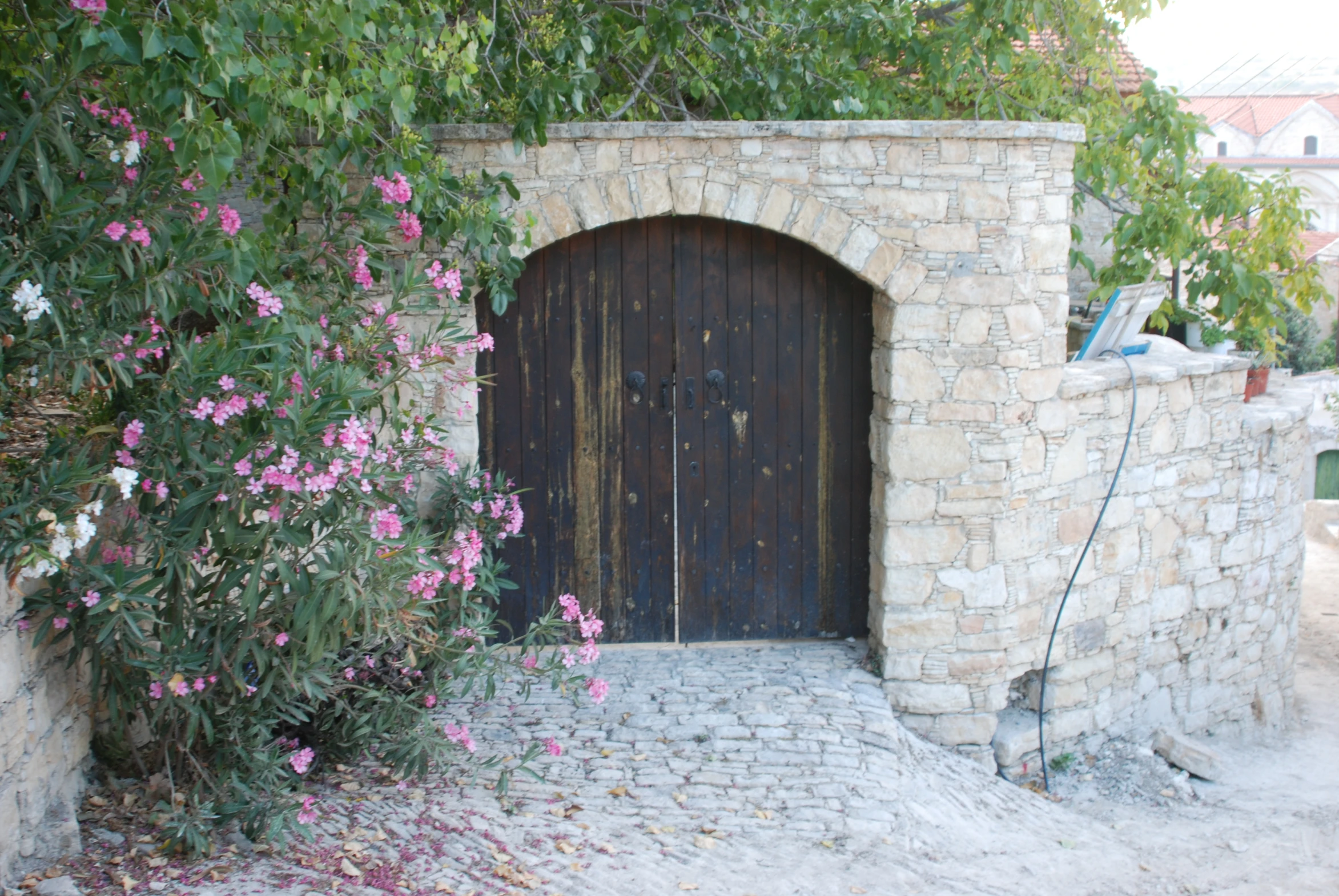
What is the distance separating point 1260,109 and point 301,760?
46196 mm

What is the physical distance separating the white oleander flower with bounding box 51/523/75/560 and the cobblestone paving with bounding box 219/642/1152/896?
1.05 meters

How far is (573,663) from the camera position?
3.81 meters

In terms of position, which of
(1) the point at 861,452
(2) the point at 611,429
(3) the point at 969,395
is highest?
(3) the point at 969,395

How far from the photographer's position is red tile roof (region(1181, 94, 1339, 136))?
129 ft

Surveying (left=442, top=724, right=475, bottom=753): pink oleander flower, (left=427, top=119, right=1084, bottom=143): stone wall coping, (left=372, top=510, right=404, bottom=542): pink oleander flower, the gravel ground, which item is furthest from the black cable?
(left=372, top=510, right=404, bottom=542): pink oleander flower

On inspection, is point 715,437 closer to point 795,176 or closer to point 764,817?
point 795,176

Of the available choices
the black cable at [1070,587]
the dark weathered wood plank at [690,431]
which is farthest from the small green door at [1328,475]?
the dark weathered wood plank at [690,431]

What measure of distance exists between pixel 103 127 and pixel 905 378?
10.2ft

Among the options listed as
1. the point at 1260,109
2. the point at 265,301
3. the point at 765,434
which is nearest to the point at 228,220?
the point at 265,301

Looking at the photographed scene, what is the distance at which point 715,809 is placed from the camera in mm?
3953

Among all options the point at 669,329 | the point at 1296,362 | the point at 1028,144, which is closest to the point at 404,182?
the point at 669,329

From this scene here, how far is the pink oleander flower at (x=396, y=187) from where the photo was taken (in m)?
3.83

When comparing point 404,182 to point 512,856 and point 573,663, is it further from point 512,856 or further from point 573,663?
point 512,856

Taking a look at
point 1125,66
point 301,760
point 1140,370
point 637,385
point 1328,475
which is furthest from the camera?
point 1328,475
